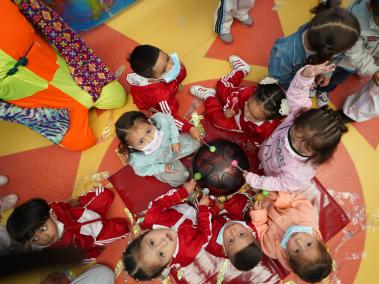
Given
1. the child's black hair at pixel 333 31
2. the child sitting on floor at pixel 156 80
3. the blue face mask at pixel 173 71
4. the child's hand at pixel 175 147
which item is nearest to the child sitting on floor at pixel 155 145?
the child's hand at pixel 175 147

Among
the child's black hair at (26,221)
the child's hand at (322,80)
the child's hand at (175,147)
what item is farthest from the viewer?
the child's hand at (175,147)

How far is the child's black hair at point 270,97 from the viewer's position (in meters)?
1.97

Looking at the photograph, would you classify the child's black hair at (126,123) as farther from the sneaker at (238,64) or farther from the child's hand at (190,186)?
the sneaker at (238,64)

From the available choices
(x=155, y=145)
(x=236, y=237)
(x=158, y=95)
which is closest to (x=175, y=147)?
(x=155, y=145)

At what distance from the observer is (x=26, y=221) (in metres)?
1.94

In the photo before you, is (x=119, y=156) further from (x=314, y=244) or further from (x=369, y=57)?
(x=369, y=57)

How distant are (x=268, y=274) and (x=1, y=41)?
2.24 meters

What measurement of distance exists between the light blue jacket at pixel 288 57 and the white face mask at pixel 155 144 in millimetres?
893

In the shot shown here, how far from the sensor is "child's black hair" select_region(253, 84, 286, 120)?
1.97 meters

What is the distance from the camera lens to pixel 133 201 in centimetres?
254

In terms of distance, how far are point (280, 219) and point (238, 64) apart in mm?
1247

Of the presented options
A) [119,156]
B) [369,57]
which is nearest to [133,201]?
[119,156]

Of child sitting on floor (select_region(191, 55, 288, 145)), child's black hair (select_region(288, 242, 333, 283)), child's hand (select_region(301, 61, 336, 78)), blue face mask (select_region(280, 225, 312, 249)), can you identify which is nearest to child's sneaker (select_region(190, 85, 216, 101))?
child sitting on floor (select_region(191, 55, 288, 145))

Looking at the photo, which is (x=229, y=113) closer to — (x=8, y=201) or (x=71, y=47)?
(x=71, y=47)
